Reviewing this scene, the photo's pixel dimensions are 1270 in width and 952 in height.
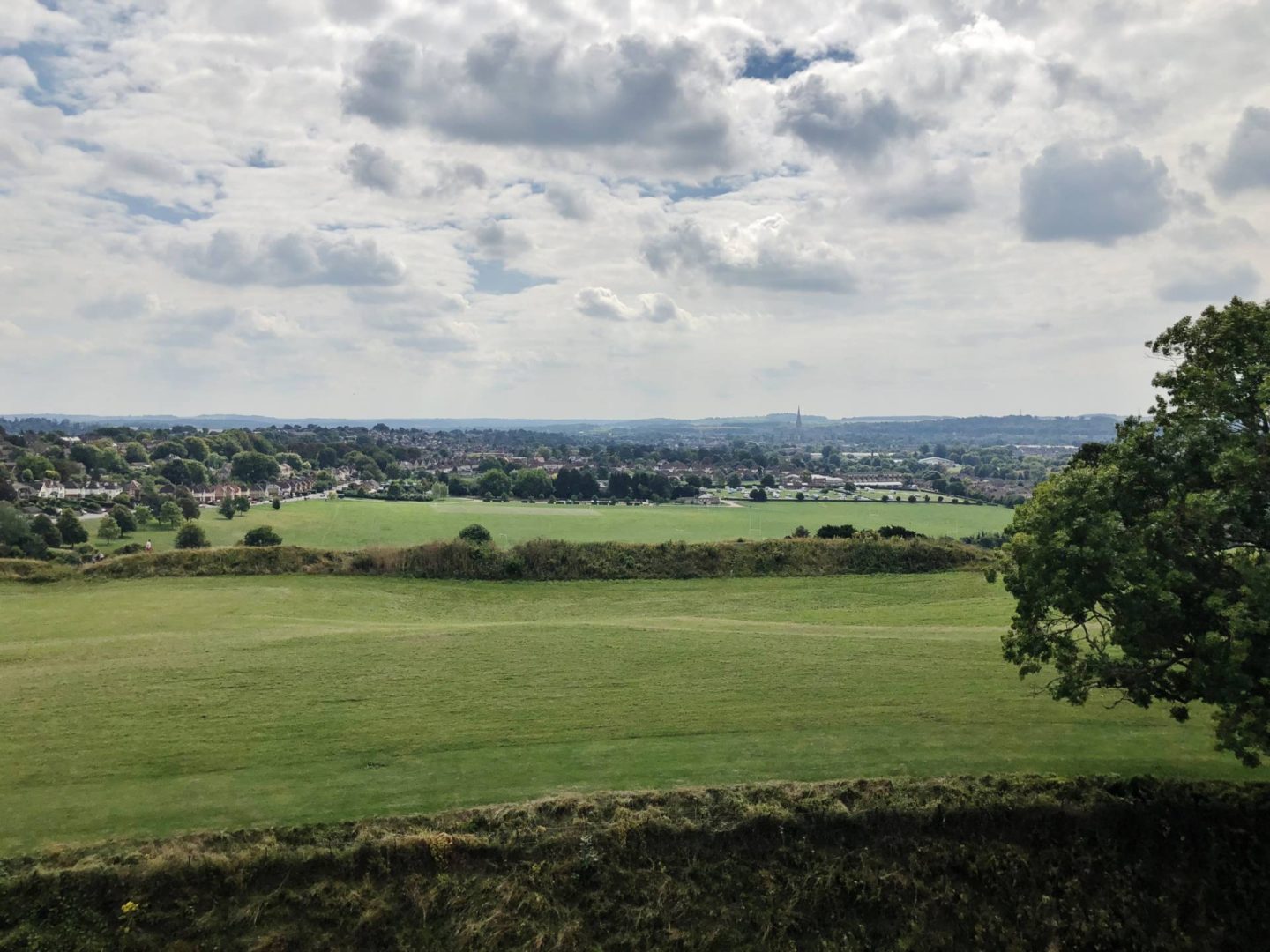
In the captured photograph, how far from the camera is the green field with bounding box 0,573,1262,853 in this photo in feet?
57.5

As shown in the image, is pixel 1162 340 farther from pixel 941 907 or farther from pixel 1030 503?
pixel 941 907

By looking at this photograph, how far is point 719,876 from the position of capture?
1594 centimetres

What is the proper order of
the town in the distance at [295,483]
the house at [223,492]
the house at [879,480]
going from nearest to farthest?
the town in the distance at [295,483]
the house at [223,492]
the house at [879,480]

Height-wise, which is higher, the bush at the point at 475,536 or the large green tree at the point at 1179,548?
the large green tree at the point at 1179,548

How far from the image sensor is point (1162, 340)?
59.3ft

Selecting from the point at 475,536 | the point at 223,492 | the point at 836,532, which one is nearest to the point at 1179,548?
the point at 836,532

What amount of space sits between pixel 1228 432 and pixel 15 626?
41.6 m

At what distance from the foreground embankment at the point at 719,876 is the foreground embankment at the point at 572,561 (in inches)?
1033

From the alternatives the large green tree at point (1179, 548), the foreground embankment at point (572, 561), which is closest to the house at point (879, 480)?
the foreground embankment at point (572, 561)

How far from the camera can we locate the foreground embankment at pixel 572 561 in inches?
1665

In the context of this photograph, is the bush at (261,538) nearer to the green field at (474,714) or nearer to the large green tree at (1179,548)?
the green field at (474,714)

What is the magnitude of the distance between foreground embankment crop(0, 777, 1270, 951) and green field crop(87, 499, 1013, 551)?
145 feet

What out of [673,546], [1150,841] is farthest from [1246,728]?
[673,546]

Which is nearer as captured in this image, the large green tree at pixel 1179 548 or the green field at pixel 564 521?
the large green tree at pixel 1179 548
